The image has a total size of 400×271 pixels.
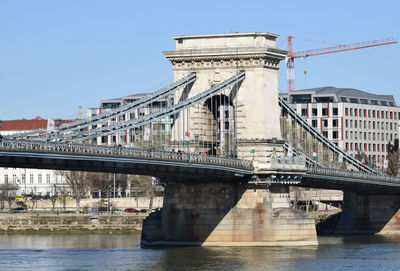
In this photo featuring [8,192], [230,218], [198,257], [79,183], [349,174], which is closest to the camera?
[198,257]

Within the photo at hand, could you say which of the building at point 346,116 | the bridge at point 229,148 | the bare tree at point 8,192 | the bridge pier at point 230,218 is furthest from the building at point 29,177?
the bridge pier at point 230,218

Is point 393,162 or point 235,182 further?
point 393,162

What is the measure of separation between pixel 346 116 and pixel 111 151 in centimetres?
11047

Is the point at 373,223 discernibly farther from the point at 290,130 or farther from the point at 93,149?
the point at 93,149

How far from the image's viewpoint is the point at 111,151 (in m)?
80.9

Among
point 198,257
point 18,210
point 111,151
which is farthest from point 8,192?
point 111,151

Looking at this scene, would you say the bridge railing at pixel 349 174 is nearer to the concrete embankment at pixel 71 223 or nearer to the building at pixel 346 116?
the concrete embankment at pixel 71 223

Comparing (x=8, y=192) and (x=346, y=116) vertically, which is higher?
(x=346, y=116)

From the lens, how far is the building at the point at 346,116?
187 metres

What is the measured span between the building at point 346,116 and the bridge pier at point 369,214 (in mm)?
59014

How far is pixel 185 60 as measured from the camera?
327ft

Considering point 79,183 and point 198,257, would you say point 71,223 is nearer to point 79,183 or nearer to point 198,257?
point 79,183

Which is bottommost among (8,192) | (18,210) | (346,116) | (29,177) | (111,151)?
(18,210)

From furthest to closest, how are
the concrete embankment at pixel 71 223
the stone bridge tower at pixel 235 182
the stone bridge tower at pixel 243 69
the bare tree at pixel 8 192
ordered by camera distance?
the bare tree at pixel 8 192 < the concrete embankment at pixel 71 223 < the stone bridge tower at pixel 243 69 < the stone bridge tower at pixel 235 182
